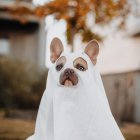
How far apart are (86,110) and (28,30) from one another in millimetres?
17289

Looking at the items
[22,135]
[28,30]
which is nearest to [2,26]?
[28,30]

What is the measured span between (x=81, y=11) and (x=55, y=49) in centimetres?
795

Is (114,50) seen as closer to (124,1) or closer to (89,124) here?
(124,1)

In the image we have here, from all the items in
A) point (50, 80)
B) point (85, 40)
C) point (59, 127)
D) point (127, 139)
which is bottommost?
point (127, 139)

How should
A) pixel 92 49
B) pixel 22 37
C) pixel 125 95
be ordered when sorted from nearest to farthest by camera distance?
pixel 92 49 → pixel 125 95 → pixel 22 37

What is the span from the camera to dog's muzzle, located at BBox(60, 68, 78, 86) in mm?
4793

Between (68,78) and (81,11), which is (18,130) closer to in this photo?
(81,11)

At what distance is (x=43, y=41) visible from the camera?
829 inches

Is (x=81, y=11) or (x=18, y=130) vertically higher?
(x=81, y=11)

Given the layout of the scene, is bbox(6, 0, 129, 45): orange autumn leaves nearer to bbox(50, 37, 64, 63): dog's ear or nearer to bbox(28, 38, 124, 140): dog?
bbox(50, 37, 64, 63): dog's ear

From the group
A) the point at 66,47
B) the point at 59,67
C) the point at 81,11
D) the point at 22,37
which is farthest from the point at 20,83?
the point at 59,67

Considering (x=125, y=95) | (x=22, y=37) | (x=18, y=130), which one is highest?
(x=22, y=37)

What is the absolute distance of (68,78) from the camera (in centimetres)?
481

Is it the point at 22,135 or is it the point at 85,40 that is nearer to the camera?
the point at 22,135
